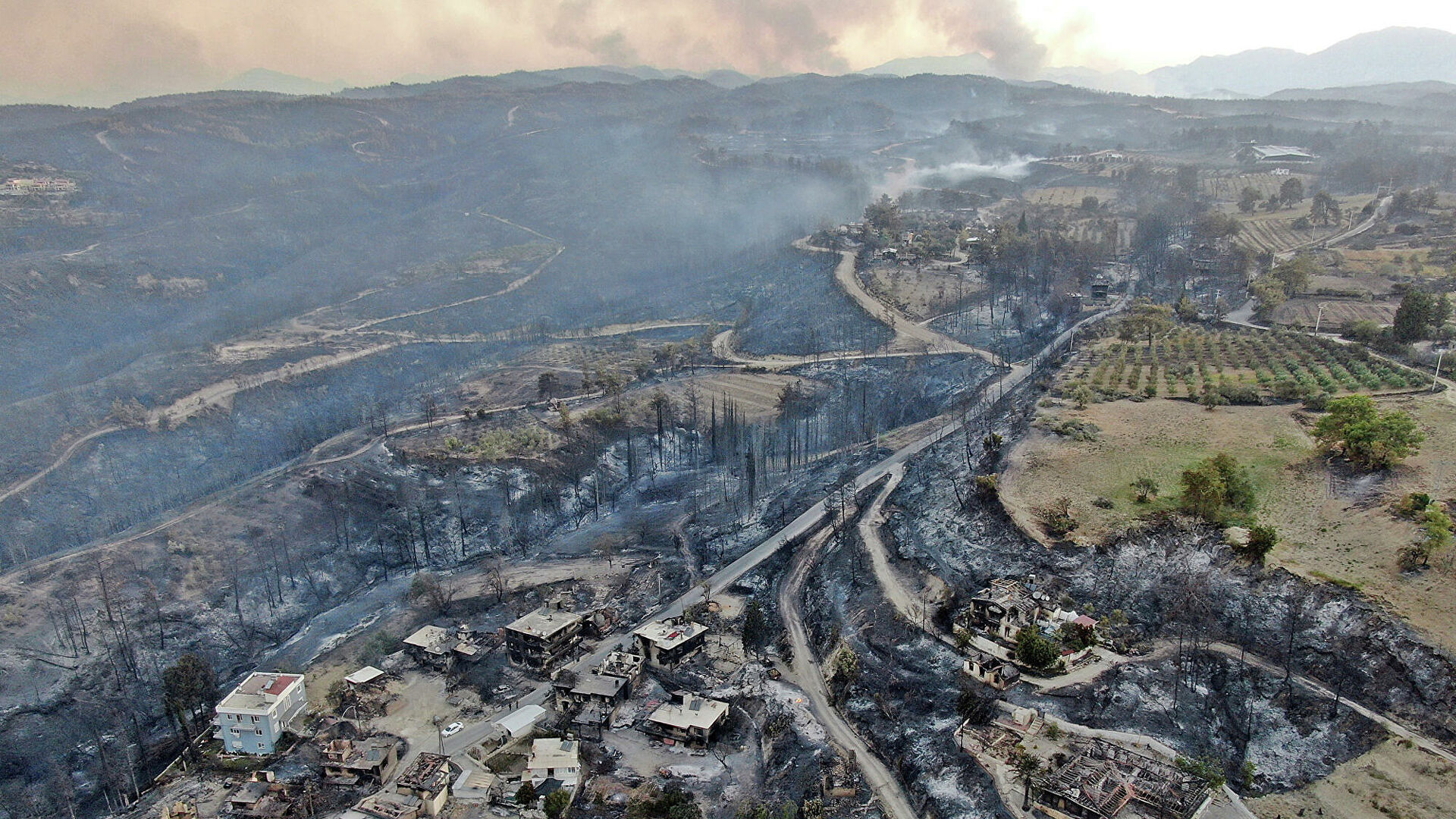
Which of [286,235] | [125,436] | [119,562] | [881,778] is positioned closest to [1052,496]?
[881,778]

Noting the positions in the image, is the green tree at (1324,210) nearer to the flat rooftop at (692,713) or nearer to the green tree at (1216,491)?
the green tree at (1216,491)

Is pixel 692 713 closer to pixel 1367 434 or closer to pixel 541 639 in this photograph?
pixel 541 639

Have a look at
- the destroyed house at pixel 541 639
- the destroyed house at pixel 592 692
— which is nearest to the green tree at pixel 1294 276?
the destroyed house at pixel 541 639

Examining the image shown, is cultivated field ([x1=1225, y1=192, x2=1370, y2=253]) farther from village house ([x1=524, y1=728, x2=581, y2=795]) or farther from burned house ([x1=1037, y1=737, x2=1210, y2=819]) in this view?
village house ([x1=524, y1=728, x2=581, y2=795])

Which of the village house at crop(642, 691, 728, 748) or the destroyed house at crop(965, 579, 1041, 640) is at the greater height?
the destroyed house at crop(965, 579, 1041, 640)

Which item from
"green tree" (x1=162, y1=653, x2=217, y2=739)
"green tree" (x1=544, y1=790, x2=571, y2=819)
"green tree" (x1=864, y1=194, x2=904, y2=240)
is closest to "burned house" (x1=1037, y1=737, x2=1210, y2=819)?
"green tree" (x1=544, y1=790, x2=571, y2=819)

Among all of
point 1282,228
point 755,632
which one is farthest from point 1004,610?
point 1282,228
